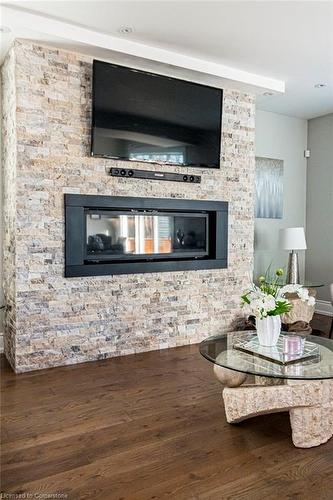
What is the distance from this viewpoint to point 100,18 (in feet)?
10.2

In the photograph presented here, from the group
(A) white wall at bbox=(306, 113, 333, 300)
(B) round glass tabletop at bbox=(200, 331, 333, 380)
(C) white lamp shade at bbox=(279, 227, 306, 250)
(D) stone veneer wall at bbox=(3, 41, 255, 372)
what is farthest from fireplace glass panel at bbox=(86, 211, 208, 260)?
(A) white wall at bbox=(306, 113, 333, 300)

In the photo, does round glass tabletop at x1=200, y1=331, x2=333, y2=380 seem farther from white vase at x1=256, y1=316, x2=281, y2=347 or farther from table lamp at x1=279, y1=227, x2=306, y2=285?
table lamp at x1=279, y1=227, x2=306, y2=285

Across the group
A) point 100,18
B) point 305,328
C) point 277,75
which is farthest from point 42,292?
point 277,75

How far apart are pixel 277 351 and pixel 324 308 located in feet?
12.0

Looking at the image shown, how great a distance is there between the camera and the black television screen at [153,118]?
11.8 ft

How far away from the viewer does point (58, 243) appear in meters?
3.53

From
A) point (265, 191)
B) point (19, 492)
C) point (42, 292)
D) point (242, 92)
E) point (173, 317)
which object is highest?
point (242, 92)

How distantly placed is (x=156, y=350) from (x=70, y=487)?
2183 millimetres

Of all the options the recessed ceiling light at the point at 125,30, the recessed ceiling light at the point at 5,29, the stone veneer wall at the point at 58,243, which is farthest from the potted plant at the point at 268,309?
the recessed ceiling light at the point at 5,29

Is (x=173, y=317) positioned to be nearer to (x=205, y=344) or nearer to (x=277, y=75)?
(x=205, y=344)

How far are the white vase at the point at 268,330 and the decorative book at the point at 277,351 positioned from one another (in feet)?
0.13

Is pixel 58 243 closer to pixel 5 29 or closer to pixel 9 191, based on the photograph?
pixel 9 191

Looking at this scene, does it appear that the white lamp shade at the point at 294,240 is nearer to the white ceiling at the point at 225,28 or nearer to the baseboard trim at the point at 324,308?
the baseboard trim at the point at 324,308

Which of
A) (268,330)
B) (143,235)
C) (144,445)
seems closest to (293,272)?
(143,235)
